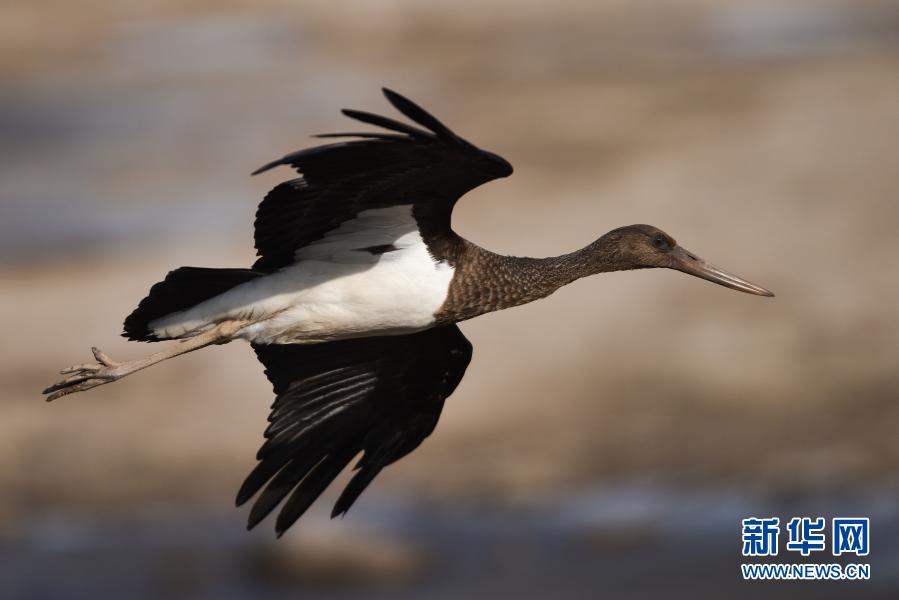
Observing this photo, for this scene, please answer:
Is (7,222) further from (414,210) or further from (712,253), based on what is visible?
(414,210)

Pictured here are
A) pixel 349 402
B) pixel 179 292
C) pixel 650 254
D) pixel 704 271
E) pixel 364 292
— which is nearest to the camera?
pixel 179 292

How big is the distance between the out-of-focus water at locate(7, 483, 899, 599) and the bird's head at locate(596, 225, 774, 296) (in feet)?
17.6

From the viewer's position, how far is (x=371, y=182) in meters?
9.19

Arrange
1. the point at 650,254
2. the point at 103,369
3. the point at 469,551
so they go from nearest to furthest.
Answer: the point at 103,369 < the point at 650,254 < the point at 469,551

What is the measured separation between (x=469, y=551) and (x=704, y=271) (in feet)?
22.4

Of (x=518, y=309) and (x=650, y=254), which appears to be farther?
(x=518, y=309)

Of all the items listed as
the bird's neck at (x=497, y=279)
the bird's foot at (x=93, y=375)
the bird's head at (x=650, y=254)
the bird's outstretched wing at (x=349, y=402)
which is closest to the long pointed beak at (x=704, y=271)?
the bird's head at (x=650, y=254)

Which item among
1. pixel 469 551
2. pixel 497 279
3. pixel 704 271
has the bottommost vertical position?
pixel 469 551

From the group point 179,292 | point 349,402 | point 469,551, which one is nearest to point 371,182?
point 179,292

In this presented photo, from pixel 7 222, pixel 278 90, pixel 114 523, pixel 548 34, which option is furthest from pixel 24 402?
pixel 548 34

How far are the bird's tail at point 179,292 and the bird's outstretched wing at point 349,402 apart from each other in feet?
2.50

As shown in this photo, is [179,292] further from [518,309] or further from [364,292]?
[518,309]

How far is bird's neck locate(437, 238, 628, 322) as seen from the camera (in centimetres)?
988

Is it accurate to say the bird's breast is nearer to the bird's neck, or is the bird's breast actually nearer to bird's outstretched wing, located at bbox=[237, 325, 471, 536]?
the bird's neck
